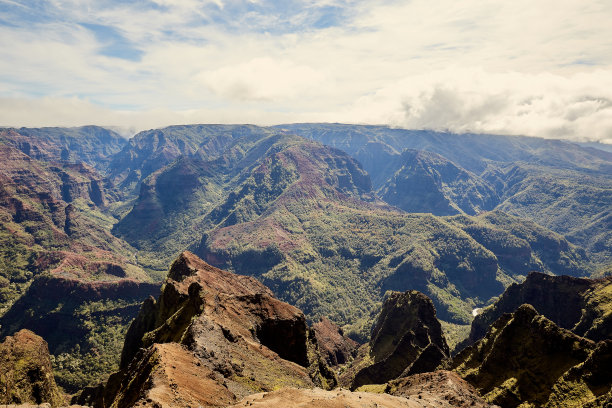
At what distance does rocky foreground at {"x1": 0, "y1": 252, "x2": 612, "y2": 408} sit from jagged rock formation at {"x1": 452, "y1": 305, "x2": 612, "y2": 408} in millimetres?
218

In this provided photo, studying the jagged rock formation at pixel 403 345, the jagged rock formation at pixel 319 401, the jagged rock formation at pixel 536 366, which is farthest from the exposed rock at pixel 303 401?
the jagged rock formation at pixel 403 345

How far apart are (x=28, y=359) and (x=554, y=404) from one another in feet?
459

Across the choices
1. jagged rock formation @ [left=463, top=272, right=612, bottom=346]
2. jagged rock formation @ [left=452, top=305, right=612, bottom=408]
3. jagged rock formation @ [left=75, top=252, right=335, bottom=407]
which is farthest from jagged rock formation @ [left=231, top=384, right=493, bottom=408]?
jagged rock formation @ [left=463, top=272, right=612, bottom=346]

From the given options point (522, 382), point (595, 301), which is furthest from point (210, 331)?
point (595, 301)

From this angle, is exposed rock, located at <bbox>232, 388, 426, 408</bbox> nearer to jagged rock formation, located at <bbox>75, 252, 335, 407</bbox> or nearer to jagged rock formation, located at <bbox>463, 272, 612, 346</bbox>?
jagged rock formation, located at <bbox>75, 252, 335, 407</bbox>

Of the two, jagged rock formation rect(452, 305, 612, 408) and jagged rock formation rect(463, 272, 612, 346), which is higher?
jagged rock formation rect(452, 305, 612, 408)

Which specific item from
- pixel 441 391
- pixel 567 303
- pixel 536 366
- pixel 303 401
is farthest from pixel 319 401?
pixel 567 303

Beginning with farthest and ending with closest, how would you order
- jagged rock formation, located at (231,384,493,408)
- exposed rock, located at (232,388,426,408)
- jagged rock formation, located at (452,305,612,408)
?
jagged rock formation, located at (452,305,612,408) < jagged rock formation, located at (231,384,493,408) < exposed rock, located at (232,388,426,408)

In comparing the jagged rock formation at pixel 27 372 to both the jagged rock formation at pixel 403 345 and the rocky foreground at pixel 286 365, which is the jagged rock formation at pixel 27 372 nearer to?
the rocky foreground at pixel 286 365

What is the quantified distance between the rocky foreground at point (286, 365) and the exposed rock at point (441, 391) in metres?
0.28

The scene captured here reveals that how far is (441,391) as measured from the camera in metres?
81.2

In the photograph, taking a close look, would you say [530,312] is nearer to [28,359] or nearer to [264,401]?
[264,401]

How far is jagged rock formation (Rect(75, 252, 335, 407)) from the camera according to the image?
62.4m

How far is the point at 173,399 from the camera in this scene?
53.2 metres
